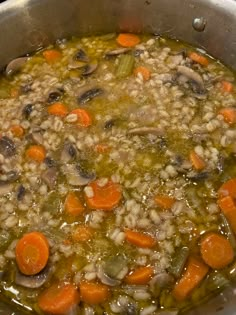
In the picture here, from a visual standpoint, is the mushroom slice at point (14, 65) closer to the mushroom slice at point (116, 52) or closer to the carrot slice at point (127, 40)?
the mushroom slice at point (116, 52)

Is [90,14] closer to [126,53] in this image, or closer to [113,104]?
[126,53]

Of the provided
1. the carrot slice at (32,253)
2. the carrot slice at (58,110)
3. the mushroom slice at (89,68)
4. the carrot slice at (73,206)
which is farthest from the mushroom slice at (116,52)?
the carrot slice at (32,253)

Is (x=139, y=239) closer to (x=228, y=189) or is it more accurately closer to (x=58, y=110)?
(x=228, y=189)

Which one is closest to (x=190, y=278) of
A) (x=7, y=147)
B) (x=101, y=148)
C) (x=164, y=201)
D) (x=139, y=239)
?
(x=139, y=239)

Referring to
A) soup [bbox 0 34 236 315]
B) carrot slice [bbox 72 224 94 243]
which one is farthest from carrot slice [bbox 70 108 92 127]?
carrot slice [bbox 72 224 94 243]

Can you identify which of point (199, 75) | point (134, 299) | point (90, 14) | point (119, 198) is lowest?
point (134, 299)

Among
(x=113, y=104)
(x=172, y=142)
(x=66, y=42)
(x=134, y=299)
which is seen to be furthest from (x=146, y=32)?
(x=134, y=299)
